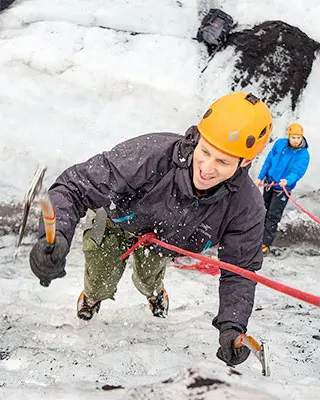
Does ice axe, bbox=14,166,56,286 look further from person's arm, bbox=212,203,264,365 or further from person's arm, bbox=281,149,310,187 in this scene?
person's arm, bbox=281,149,310,187

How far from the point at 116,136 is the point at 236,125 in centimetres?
446

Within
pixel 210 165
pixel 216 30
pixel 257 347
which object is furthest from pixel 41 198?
pixel 216 30

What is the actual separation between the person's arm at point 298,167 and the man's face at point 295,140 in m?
0.13

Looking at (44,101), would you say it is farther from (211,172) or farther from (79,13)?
(211,172)

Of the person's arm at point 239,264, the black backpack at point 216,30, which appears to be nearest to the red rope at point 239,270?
the person's arm at point 239,264

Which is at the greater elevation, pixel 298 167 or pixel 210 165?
pixel 210 165

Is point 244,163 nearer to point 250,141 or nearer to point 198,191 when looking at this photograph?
point 250,141

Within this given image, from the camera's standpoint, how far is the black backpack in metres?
8.10

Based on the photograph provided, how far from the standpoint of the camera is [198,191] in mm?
3305

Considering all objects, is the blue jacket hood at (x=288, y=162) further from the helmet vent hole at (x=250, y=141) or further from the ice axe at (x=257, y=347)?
the ice axe at (x=257, y=347)

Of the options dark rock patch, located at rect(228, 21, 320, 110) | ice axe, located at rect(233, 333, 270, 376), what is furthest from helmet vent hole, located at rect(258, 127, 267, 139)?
dark rock patch, located at rect(228, 21, 320, 110)

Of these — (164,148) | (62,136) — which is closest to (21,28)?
(62,136)

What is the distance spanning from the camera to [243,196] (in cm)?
344

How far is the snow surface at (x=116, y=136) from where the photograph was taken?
412cm
